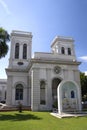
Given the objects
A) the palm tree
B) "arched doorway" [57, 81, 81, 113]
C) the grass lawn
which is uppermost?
the palm tree

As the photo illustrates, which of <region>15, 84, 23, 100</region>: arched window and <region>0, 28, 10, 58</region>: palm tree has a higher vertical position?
<region>0, 28, 10, 58</region>: palm tree

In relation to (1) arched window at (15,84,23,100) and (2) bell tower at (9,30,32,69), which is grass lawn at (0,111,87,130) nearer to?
(1) arched window at (15,84,23,100)

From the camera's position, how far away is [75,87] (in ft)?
70.1

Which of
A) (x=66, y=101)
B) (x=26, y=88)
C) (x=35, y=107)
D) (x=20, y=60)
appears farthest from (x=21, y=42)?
(x=66, y=101)

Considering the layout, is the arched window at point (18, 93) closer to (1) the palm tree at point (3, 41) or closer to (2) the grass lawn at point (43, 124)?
(1) the palm tree at point (3, 41)

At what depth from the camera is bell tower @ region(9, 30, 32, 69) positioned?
33688 mm

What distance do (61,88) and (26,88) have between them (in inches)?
499

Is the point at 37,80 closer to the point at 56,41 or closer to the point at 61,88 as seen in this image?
the point at 61,88

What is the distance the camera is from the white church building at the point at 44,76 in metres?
21.2

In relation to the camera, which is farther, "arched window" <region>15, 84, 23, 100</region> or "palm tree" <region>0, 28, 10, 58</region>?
"arched window" <region>15, 84, 23, 100</region>

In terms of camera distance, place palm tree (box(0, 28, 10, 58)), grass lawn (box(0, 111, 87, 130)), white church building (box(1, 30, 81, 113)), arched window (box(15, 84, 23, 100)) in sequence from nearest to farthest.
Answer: grass lawn (box(0, 111, 87, 130)) < white church building (box(1, 30, 81, 113)) < palm tree (box(0, 28, 10, 58)) < arched window (box(15, 84, 23, 100))

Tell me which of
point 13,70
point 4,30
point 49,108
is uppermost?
point 4,30

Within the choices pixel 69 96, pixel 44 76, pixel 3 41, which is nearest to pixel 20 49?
pixel 44 76

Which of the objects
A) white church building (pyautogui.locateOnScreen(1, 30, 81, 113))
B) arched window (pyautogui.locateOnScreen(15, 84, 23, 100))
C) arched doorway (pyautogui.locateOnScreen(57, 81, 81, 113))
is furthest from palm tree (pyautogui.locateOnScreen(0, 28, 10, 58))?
arched window (pyautogui.locateOnScreen(15, 84, 23, 100))
